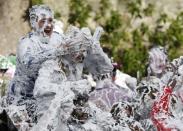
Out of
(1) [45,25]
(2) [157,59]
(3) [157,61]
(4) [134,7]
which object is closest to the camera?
(1) [45,25]

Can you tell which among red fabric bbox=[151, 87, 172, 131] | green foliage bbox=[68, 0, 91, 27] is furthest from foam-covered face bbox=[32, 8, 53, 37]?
green foliage bbox=[68, 0, 91, 27]

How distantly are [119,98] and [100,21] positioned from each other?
21.8 ft

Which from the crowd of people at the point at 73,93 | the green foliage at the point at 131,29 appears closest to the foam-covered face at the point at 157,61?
the crowd of people at the point at 73,93

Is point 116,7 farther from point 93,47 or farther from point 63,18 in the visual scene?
point 93,47

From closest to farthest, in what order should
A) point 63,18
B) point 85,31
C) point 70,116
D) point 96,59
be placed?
1. point 70,116
2. point 85,31
3. point 96,59
4. point 63,18

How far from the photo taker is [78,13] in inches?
561

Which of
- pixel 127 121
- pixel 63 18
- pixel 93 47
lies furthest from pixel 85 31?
pixel 63 18

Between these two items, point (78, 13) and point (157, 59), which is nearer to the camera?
point (157, 59)

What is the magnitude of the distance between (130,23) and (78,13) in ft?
3.20

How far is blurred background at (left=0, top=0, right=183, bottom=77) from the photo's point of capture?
1419 centimetres

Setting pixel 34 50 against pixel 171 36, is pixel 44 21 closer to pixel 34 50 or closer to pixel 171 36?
pixel 34 50

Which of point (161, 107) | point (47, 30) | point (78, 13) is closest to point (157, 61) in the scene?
point (47, 30)

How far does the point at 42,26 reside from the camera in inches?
299

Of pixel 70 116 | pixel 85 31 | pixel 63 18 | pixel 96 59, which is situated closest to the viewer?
pixel 70 116
